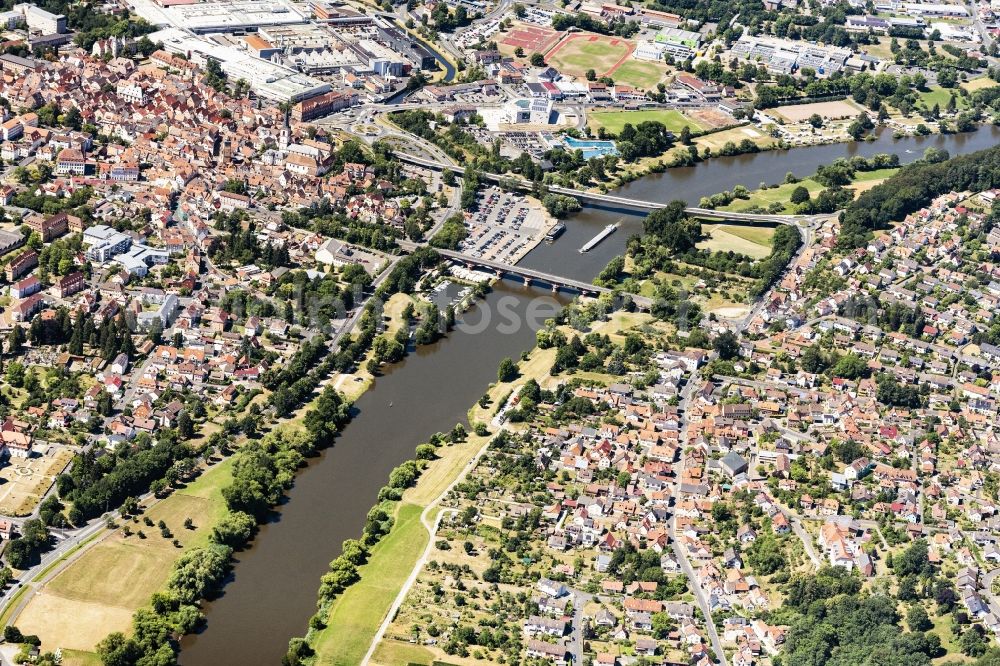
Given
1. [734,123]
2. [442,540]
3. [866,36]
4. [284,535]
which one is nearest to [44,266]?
[284,535]

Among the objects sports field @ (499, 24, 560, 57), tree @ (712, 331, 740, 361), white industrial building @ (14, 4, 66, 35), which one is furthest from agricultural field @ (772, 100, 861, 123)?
white industrial building @ (14, 4, 66, 35)

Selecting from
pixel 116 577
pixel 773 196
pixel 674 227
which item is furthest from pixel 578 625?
pixel 773 196

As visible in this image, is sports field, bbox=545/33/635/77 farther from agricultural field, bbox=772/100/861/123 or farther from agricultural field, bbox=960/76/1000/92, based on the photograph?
agricultural field, bbox=960/76/1000/92

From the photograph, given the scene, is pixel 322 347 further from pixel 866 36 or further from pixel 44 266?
Answer: pixel 866 36

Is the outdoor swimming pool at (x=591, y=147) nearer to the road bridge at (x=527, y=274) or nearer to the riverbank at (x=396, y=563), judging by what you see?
the road bridge at (x=527, y=274)

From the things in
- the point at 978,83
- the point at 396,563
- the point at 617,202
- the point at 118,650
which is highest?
the point at 118,650

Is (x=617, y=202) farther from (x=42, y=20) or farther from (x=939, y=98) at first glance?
(x=42, y=20)
